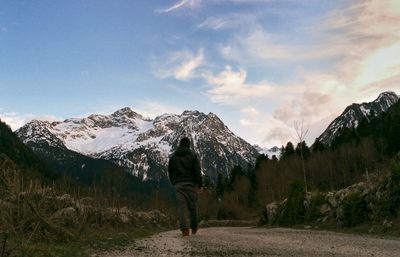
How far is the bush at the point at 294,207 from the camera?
35875 mm

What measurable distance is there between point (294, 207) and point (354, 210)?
11.5 meters

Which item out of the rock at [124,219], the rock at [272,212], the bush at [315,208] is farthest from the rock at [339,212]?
the rock at [272,212]

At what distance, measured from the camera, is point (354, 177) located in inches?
4171

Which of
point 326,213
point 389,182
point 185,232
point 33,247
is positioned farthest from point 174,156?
point 326,213

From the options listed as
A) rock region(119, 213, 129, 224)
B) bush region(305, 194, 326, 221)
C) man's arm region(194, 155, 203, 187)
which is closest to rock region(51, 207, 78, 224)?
man's arm region(194, 155, 203, 187)

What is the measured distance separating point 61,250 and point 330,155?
110m

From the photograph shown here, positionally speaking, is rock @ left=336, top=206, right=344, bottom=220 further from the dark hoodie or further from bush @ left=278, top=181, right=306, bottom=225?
the dark hoodie

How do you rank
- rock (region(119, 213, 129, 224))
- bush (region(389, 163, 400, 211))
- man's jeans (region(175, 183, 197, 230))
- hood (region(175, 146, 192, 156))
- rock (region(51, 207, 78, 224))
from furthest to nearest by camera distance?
rock (region(119, 213, 129, 224)), bush (region(389, 163, 400, 211)), hood (region(175, 146, 192, 156)), man's jeans (region(175, 183, 197, 230)), rock (region(51, 207, 78, 224))

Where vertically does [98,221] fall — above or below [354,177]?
below

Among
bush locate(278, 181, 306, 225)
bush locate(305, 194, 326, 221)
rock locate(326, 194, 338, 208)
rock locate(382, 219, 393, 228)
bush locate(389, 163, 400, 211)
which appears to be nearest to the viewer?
rock locate(382, 219, 393, 228)

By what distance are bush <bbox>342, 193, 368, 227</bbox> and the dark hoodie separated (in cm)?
1412

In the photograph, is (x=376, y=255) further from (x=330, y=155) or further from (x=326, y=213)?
(x=330, y=155)

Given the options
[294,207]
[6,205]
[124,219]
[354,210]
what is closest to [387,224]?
[354,210]

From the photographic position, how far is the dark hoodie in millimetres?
14773
